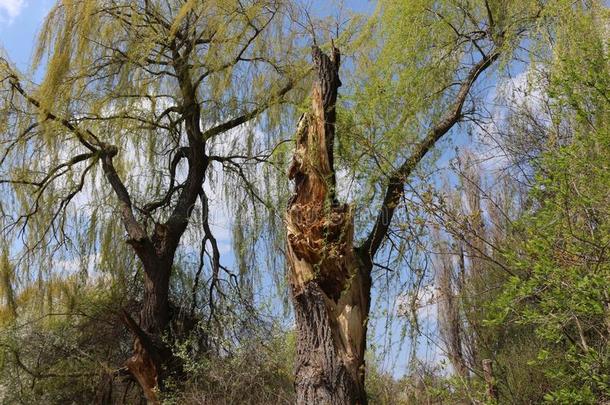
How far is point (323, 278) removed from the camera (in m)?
4.38

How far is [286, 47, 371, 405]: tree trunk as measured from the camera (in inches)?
165

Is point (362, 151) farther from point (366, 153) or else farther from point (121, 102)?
point (121, 102)

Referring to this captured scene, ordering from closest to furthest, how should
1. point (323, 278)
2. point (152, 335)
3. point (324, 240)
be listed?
point (324, 240) < point (323, 278) < point (152, 335)

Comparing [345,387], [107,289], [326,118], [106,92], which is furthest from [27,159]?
[345,387]

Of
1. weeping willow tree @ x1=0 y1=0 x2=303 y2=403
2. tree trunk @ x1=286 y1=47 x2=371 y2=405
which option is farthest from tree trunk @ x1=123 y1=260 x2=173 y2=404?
tree trunk @ x1=286 y1=47 x2=371 y2=405

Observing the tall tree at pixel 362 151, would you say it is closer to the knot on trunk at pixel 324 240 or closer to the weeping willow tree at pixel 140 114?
the knot on trunk at pixel 324 240

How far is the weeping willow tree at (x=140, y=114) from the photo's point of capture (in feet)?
22.6

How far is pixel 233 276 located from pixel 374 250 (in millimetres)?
3390

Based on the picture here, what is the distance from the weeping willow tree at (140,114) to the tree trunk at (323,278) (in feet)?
8.82

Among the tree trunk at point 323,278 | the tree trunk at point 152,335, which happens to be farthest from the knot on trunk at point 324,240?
the tree trunk at point 152,335

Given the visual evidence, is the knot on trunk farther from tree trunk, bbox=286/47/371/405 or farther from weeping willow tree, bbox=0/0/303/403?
weeping willow tree, bbox=0/0/303/403

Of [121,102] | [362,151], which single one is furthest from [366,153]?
[121,102]

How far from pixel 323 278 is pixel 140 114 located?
158 inches

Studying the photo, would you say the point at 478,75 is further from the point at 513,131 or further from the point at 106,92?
A: the point at 106,92
